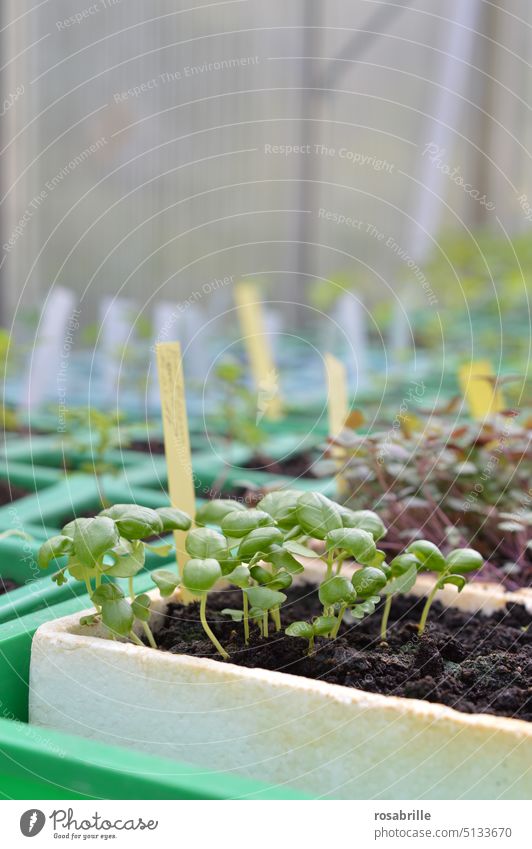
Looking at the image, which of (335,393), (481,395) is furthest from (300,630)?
(481,395)

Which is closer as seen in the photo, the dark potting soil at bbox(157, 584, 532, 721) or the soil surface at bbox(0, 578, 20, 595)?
the dark potting soil at bbox(157, 584, 532, 721)

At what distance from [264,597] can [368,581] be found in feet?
0.28

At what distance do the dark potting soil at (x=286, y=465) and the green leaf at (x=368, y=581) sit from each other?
82cm

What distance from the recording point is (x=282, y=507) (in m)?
0.77

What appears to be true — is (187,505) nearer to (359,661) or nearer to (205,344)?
(359,661)

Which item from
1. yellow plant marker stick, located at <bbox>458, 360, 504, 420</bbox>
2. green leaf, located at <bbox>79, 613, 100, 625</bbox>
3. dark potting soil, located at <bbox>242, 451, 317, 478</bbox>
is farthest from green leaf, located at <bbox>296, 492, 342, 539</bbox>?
dark potting soil, located at <bbox>242, 451, 317, 478</bbox>

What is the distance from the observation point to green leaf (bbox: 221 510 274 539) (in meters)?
0.74

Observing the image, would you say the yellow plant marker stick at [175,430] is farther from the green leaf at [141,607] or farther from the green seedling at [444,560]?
the green seedling at [444,560]

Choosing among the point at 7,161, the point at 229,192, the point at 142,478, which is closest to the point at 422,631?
the point at 142,478

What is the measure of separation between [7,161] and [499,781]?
2.46m

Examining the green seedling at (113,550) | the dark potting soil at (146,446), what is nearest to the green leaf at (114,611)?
the green seedling at (113,550)

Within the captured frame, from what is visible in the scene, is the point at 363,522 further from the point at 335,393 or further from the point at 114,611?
the point at 335,393

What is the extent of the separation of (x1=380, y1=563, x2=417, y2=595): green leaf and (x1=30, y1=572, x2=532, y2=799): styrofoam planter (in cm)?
14

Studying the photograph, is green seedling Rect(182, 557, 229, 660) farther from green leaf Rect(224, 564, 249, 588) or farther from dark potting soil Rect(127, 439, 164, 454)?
dark potting soil Rect(127, 439, 164, 454)
